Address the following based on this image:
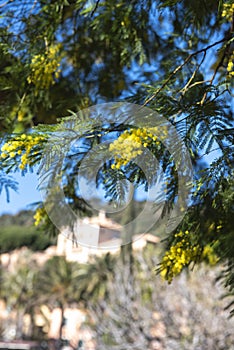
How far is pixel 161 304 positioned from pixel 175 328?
380 millimetres

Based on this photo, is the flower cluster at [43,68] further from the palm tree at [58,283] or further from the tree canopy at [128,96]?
the palm tree at [58,283]

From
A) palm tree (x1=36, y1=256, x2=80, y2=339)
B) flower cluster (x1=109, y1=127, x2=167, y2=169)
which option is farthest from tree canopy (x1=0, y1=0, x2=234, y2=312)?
palm tree (x1=36, y1=256, x2=80, y2=339)

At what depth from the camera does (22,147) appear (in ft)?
3.18

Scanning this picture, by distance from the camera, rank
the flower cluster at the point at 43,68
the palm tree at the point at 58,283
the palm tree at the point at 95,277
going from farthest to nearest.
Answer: the palm tree at the point at 58,283
the palm tree at the point at 95,277
the flower cluster at the point at 43,68

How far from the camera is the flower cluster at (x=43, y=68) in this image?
4.88 feet

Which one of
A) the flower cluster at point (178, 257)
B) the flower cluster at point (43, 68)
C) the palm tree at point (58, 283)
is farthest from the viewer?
the palm tree at point (58, 283)

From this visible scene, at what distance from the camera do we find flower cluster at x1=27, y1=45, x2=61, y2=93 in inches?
58.6

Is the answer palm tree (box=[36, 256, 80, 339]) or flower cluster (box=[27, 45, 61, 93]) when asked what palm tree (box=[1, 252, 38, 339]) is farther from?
flower cluster (box=[27, 45, 61, 93])

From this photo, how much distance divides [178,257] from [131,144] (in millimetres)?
300

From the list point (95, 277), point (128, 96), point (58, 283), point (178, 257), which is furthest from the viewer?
point (58, 283)

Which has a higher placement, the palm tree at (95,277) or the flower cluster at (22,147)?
the palm tree at (95,277)

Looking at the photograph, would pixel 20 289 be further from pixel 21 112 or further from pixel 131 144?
pixel 131 144

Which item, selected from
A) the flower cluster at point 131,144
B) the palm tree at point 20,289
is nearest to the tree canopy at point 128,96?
the flower cluster at point 131,144

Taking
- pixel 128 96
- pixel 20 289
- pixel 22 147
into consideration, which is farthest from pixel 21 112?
pixel 20 289
